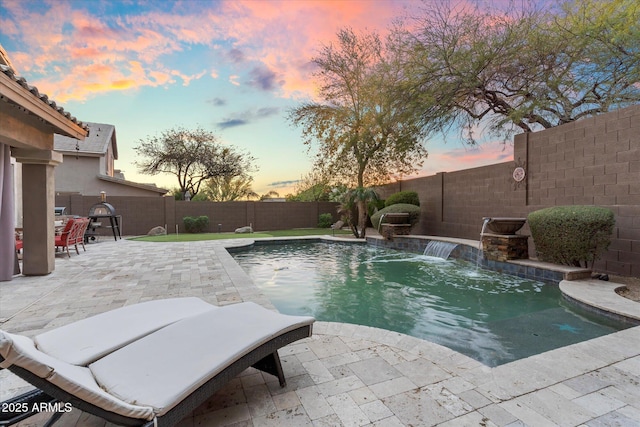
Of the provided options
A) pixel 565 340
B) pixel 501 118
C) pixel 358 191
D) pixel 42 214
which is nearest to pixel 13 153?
pixel 42 214

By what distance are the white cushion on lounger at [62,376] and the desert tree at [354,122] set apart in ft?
37.7

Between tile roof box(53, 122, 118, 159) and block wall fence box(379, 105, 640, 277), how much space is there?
17.3m

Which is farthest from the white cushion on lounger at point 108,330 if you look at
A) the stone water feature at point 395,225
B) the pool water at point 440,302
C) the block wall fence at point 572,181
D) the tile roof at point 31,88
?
the stone water feature at point 395,225

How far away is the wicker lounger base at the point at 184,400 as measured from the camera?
137 centimetres

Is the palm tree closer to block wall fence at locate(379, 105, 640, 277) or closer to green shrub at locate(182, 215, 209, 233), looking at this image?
block wall fence at locate(379, 105, 640, 277)

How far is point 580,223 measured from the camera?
217 inches

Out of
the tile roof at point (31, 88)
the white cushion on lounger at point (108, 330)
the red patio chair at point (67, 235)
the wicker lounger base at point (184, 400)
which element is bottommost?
the wicker lounger base at point (184, 400)

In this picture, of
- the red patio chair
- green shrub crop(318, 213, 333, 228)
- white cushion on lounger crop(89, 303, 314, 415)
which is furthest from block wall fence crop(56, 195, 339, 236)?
white cushion on lounger crop(89, 303, 314, 415)

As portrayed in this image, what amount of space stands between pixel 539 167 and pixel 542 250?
2359mm

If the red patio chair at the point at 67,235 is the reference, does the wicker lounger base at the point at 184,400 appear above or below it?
below

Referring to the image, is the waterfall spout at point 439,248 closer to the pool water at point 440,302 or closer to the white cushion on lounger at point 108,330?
the pool water at point 440,302

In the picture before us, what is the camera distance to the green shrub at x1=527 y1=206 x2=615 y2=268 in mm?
5387

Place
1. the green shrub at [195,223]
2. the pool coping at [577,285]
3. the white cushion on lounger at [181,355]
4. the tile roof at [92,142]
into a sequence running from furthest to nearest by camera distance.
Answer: the tile roof at [92,142] → the green shrub at [195,223] → the pool coping at [577,285] → the white cushion on lounger at [181,355]

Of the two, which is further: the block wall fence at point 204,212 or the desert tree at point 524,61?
the block wall fence at point 204,212
